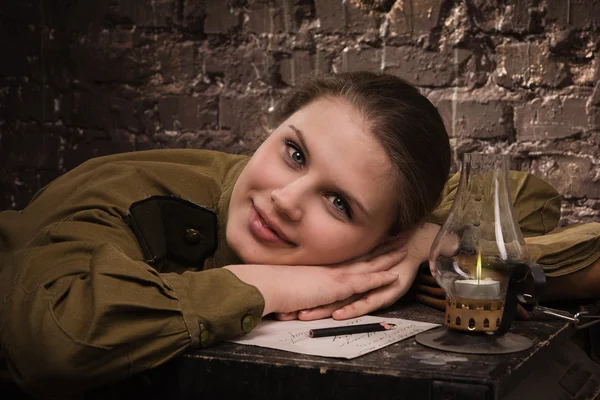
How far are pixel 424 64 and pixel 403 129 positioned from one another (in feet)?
2.61

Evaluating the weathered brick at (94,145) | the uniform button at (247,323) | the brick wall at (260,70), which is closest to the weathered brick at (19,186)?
the brick wall at (260,70)

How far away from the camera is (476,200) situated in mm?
1027

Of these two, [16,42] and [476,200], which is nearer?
[476,200]

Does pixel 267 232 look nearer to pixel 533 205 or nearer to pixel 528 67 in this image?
pixel 533 205

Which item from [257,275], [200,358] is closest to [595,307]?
[257,275]

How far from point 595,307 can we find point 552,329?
24 cm

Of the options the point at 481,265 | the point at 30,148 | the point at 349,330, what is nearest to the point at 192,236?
the point at 349,330

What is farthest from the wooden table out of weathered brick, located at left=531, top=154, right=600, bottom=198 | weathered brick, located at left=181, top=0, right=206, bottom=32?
weathered brick, located at left=181, top=0, right=206, bottom=32

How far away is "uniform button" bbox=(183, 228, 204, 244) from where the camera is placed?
1252 millimetres

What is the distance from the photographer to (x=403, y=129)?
49.0 inches

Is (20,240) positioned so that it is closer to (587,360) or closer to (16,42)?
(587,360)

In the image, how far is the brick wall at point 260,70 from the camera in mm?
1899

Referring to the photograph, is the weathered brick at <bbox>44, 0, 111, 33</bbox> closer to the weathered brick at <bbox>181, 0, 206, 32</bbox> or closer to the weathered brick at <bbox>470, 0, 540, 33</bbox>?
the weathered brick at <bbox>181, 0, 206, 32</bbox>

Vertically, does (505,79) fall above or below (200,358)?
above
